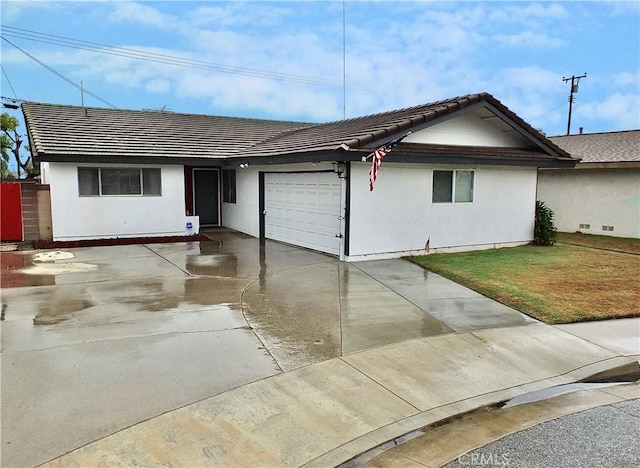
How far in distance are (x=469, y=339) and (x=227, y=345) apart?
3.31 m

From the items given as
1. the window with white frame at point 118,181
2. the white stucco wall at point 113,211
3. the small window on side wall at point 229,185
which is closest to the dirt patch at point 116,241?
the white stucco wall at point 113,211

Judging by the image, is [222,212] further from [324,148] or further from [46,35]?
[46,35]

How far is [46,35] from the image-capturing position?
87.9 feet

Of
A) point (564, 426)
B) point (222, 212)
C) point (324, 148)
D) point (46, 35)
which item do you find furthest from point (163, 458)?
point (46, 35)

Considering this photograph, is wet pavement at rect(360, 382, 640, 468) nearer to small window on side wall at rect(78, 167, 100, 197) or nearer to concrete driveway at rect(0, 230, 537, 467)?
concrete driveway at rect(0, 230, 537, 467)

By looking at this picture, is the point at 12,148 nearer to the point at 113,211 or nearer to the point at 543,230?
the point at 113,211

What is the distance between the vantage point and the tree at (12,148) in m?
27.0

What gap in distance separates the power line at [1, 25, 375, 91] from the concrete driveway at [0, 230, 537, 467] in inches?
598

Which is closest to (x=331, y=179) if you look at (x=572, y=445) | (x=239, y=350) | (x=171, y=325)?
(x=171, y=325)

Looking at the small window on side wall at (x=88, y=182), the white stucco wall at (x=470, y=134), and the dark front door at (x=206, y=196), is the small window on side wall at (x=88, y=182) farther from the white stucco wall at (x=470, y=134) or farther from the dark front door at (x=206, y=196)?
the white stucco wall at (x=470, y=134)

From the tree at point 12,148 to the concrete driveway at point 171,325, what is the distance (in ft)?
64.0

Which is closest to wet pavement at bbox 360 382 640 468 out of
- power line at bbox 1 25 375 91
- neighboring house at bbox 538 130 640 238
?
neighboring house at bbox 538 130 640 238

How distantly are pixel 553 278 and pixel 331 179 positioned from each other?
5767 mm

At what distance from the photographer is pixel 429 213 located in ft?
41.5
